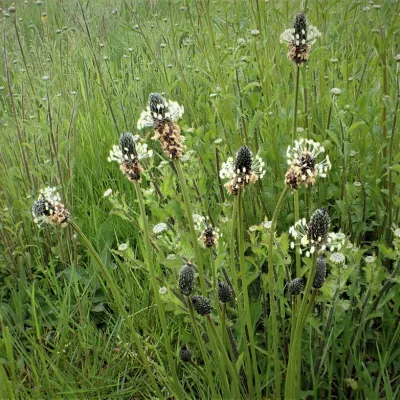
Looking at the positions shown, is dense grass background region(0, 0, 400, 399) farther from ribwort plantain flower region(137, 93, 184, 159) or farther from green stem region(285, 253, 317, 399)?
ribwort plantain flower region(137, 93, 184, 159)

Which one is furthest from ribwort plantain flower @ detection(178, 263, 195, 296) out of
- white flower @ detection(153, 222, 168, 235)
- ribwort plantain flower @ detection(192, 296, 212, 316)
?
white flower @ detection(153, 222, 168, 235)

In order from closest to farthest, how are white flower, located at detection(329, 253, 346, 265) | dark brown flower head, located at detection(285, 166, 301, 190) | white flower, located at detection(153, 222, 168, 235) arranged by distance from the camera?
dark brown flower head, located at detection(285, 166, 301, 190) → white flower, located at detection(329, 253, 346, 265) → white flower, located at detection(153, 222, 168, 235)

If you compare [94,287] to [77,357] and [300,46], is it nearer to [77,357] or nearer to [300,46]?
[77,357]

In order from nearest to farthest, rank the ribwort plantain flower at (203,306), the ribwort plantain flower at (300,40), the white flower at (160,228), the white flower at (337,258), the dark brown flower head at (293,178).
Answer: the dark brown flower head at (293,178) < the ribwort plantain flower at (203,306) < the white flower at (337,258) < the ribwort plantain flower at (300,40) < the white flower at (160,228)

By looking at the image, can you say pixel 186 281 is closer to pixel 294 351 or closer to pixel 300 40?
pixel 294 351

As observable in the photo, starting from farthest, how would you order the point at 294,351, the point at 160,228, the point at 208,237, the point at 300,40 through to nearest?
the point at 160,228
the point at 300,40
the point at 208,237
the point at 294,351

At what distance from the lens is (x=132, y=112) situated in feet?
10.1

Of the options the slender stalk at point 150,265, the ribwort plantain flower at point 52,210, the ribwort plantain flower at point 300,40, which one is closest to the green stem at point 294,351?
the slender stalk at point 150,265

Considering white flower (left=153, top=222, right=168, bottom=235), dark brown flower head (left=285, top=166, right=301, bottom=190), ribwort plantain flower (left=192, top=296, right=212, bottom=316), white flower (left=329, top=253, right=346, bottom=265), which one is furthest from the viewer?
white flower (left=153, top=222, right=168, bottom=235)

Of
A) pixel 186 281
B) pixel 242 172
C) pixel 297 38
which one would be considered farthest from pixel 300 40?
pixel 186 281

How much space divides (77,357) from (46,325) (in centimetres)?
39

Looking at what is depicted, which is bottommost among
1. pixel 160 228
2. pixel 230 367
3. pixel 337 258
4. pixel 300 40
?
pixel 230 367

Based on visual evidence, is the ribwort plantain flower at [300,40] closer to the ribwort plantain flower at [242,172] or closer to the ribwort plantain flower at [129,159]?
the ribwort plantain flower at [242,172]

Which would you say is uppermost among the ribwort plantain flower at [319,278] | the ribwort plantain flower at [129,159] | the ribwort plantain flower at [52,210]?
the ribwort plantain flower at [129,159]
